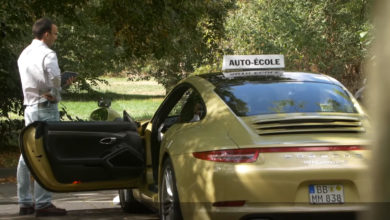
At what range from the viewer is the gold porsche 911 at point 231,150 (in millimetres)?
5859

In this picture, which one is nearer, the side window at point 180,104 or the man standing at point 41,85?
the side window at point 180,104

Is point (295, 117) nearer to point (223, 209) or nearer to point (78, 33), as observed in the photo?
point (223, 209)

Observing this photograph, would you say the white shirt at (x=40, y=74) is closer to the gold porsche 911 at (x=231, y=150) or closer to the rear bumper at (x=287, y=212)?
the gold porsche 911 at (x=231, y=150)

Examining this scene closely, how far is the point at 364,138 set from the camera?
6.20 meters

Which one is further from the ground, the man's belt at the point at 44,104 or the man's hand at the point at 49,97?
the man's hand at the point at 49,97

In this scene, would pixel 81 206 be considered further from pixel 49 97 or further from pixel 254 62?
pixel 254 62

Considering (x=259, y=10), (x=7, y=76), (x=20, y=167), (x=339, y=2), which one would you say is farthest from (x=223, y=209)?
(x=259, y=10)

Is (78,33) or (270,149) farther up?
(78,33)

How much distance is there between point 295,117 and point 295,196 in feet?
2.54

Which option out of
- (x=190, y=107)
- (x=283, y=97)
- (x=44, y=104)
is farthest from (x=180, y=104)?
(x=44, y=104)

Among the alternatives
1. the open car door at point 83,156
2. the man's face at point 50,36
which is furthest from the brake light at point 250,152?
the man's face at point 50,36

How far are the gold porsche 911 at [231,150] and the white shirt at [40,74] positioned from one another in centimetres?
66

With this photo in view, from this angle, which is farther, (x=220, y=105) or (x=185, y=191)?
(x=220, y=105)

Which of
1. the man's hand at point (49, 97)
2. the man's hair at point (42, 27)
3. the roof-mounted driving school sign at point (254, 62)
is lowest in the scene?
the man's hand at point (49, 97)
